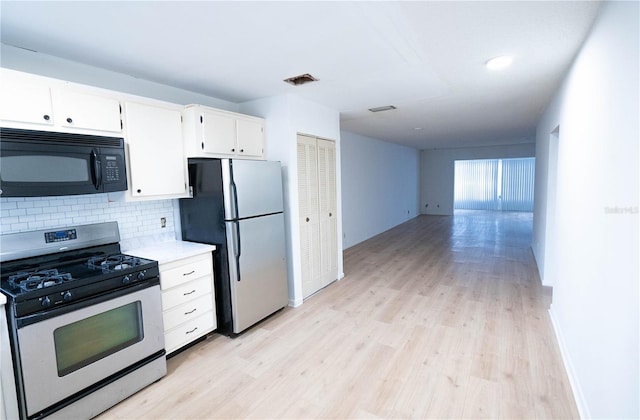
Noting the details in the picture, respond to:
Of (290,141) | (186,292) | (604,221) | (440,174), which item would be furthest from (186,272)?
(440,174)

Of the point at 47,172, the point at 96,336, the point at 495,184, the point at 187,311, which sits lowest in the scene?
the point at 187,311

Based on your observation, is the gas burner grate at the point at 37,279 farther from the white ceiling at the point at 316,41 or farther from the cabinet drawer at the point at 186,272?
the white ceiling at the point at 316,41

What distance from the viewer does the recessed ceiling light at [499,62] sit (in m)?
2.49

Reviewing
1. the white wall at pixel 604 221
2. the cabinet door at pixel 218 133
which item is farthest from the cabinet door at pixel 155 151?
the white wall at pixel 604 221

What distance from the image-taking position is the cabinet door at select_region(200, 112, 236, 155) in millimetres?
2801

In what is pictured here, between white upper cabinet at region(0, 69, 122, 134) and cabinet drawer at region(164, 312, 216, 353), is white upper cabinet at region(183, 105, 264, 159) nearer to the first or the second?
white upper cabinet at region(0, 69, 122, 134)

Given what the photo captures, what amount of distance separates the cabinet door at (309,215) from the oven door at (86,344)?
1.75m

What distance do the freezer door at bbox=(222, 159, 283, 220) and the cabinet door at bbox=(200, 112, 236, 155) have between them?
0.25 meters

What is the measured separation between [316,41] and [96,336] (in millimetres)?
2373

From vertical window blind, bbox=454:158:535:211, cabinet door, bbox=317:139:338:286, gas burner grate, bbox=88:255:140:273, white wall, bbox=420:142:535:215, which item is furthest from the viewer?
vertical window blind, bbox=454:158:535:211

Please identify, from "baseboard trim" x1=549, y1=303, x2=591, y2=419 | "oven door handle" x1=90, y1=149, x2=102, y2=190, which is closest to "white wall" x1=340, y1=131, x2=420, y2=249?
"baseboard trim" x1=549, y1=303, x2=591, y2=419

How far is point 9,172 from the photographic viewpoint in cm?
183

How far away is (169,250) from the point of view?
8.87 feet

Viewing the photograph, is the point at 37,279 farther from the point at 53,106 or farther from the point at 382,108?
the point at 382,108
